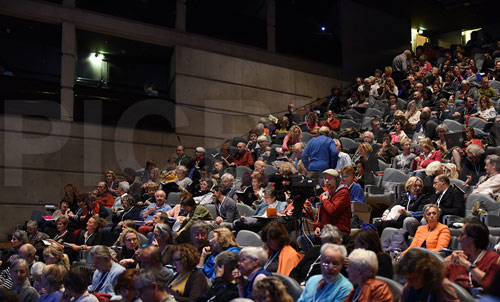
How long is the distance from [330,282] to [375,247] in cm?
50

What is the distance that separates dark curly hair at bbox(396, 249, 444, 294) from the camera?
2725 mm

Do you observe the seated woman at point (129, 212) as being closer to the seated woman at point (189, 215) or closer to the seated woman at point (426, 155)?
the seated woman at point (189, 215)

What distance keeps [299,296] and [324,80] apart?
1032cm

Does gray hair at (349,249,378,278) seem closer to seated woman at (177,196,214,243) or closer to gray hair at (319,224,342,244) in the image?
gray hair at (319,224,342,244)

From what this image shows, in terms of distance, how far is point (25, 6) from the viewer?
9867mm

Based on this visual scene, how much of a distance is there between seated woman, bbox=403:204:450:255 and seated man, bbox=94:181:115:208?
5107 mm

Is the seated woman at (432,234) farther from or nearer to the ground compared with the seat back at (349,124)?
nearer to the ground

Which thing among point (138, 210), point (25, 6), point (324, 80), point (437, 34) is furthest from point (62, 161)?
point (437, 34)

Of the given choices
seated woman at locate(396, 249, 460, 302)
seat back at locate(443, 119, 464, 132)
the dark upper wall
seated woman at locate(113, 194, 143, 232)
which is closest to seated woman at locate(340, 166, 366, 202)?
seated woman at locate(396, 249, 460, 302)

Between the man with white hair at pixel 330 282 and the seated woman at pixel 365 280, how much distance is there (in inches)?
2.9

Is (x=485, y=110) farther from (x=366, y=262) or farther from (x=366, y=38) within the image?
(x=366, y=38)

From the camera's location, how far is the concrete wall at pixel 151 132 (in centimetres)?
947

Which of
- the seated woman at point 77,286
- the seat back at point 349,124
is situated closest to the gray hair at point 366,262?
the seated woman at point 77,286

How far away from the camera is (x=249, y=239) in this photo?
16.0 ft
